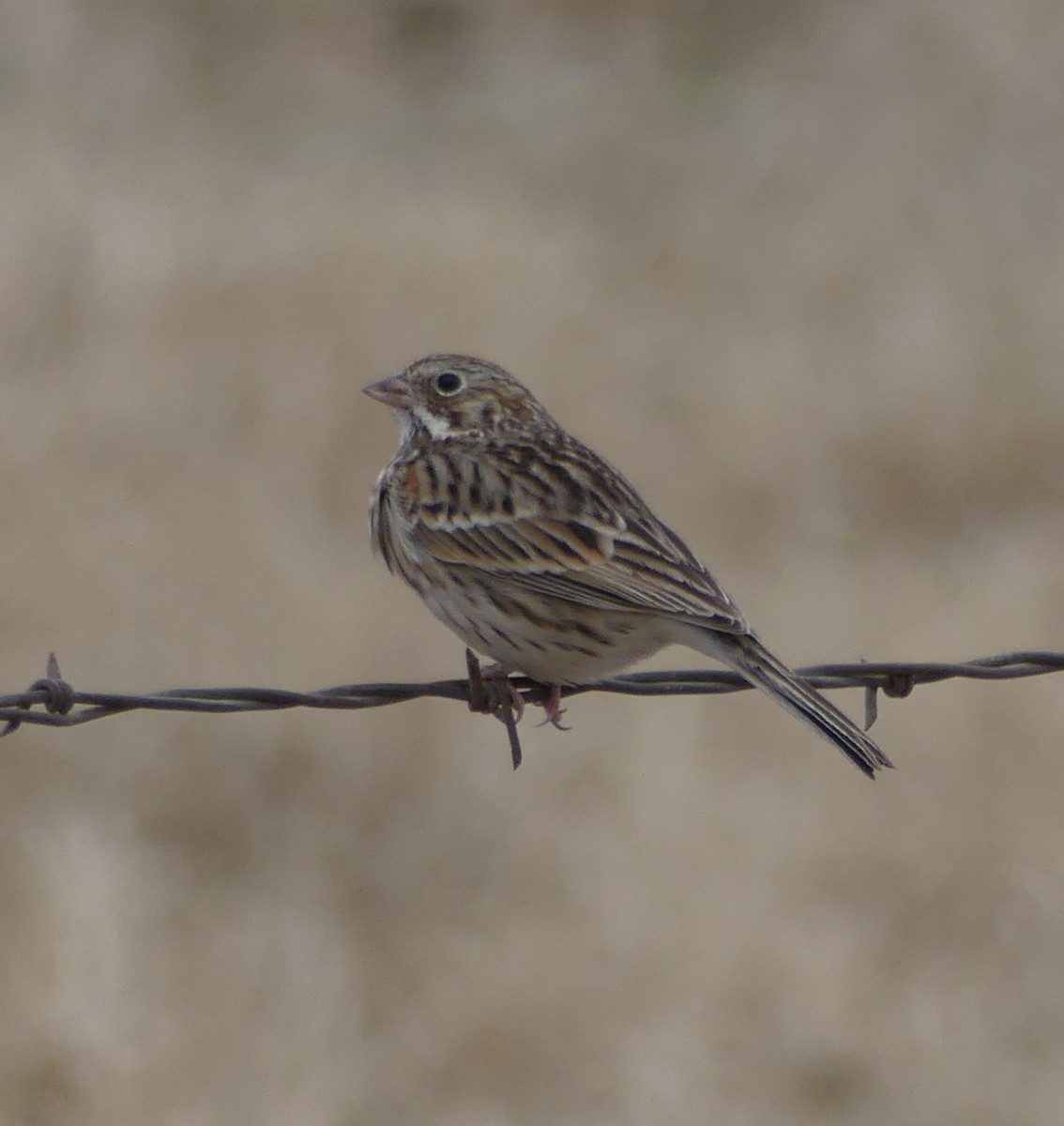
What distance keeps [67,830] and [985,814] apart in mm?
3880

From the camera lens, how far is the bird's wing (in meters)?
5.85

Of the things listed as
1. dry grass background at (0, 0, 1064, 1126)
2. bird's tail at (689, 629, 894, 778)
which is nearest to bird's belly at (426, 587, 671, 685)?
bird's tail at (689, 629, 894, 778)

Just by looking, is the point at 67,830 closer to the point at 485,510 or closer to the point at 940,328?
the point at 485,510

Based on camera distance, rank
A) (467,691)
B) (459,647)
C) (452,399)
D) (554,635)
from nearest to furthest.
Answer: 1. (467,691)
2. (554,635)
3. (452,399)
4. (459,647)

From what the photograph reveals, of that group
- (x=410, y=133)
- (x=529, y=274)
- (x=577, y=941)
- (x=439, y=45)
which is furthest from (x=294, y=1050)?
(x=439, y=45)

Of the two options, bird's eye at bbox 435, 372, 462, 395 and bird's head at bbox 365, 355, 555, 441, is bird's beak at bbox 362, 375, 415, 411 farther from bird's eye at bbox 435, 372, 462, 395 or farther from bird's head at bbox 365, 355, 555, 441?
bird's eye at bbox 435, 372, 462, 395

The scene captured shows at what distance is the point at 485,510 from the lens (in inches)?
244

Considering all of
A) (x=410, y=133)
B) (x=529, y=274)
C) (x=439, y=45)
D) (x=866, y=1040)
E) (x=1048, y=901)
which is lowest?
(x=866, y=1040)

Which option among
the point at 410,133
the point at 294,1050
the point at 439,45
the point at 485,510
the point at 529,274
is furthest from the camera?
the point at 439,45

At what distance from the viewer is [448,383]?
22.6 ft

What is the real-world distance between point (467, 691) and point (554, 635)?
17.4 inches

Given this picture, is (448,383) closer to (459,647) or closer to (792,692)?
(792,692)

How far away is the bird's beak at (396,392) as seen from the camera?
689cm

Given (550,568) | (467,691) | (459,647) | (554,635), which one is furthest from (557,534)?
(459,647)
